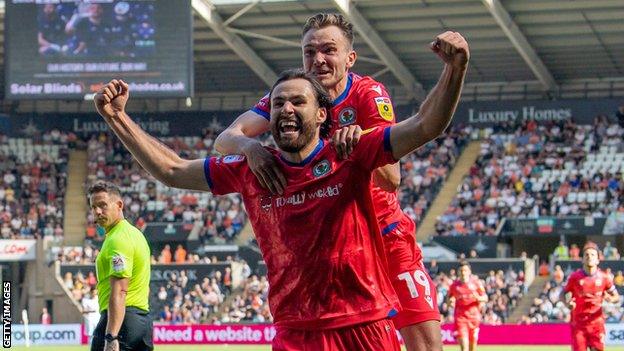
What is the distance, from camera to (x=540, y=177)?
42281mm

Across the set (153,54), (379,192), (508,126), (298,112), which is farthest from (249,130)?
(508,126)

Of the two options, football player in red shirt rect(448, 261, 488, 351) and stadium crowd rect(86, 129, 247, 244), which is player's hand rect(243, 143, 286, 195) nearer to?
football player in red shirt rect(448, 261, 488, 351)

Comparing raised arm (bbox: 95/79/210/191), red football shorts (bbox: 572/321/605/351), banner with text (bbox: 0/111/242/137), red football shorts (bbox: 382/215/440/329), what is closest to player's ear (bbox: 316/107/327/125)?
raised arm (bbox: 95/79/210/191)

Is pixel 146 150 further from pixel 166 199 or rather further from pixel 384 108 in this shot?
pixel 166 199

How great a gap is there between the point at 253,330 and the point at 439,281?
5.08m

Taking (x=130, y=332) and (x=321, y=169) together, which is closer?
(x=321, y=169)

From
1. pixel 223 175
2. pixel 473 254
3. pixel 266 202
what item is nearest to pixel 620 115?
pixel 473 254

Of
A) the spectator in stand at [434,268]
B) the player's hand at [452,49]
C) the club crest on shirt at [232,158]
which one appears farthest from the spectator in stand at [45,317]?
the player's hand at [452,49]

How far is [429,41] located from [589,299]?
76.3 ft

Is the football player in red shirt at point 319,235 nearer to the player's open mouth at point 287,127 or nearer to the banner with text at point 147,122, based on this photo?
the player's open mouth at point 287,127

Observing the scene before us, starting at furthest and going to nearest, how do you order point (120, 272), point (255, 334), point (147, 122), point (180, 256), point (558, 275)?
point (147, 122)
point (180, 256)
point (255, 334)
point (558, 275)
point (120, 272)

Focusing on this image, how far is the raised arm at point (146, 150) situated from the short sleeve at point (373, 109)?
1794mm

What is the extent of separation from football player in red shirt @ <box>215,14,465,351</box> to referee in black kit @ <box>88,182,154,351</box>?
2.64 metres

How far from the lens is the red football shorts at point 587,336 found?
65.1ft
